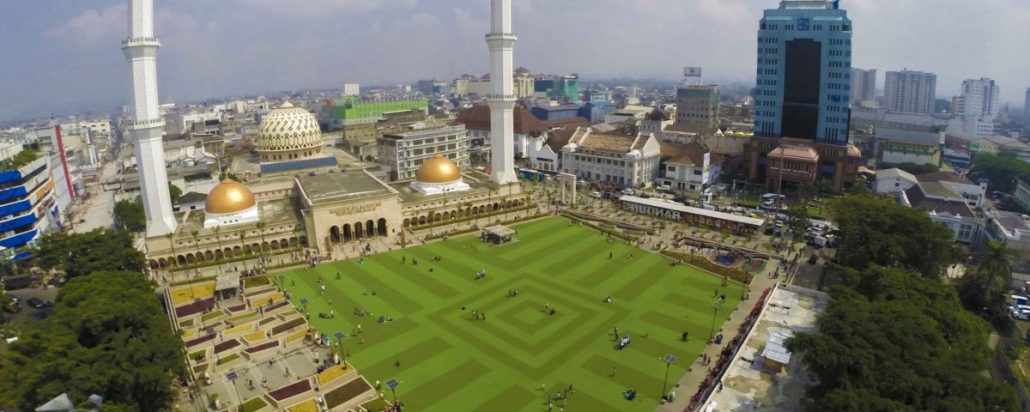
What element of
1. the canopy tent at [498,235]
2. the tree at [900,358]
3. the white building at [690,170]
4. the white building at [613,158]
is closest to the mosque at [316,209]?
the canopy tent at [498,235]

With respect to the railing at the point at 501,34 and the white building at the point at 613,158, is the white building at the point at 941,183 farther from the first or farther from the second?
the railing at the point at 501,34

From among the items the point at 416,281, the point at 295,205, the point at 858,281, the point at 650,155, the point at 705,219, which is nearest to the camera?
the point at 858,281

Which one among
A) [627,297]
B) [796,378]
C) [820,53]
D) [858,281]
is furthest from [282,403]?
[820,53]

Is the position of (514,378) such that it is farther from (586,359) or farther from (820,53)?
(820,53)

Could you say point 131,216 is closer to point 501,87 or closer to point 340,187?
point 340,187

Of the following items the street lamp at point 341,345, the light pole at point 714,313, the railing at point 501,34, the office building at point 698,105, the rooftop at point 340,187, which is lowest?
the street lamp at point 341,345
